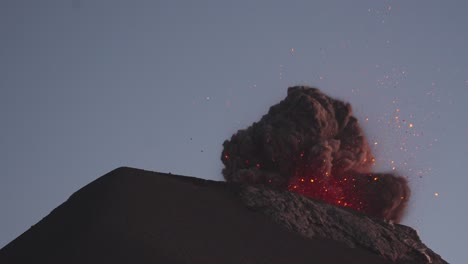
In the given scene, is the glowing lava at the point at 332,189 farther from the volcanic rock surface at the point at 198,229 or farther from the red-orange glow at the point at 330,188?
the volcanic rock surface at the point at 198,229

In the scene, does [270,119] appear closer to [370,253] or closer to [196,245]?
[370,253]

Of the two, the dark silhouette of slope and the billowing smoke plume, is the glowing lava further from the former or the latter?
the dark silhouette of slope

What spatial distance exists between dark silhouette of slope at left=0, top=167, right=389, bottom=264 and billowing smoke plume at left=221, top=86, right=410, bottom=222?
8.99 metres

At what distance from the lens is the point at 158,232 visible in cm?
919

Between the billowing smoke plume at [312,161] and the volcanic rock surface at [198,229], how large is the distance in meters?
7.16

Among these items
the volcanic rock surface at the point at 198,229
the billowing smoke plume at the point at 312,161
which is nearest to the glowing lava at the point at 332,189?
the billowing smoke plume at the point at 312,161

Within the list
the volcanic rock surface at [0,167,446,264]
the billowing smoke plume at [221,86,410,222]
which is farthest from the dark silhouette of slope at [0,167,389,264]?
the billowing smoke plume at [221,86,410,222]

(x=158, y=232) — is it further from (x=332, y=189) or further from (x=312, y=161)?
(x=332, y=189)

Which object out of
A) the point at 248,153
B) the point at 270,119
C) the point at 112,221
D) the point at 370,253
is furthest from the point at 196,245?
the point at 270,119

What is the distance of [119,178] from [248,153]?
11.4 metres

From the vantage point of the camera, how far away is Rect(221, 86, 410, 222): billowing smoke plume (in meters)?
20.4

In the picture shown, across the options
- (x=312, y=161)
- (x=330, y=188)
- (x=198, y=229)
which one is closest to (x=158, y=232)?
(x=198, y=229)

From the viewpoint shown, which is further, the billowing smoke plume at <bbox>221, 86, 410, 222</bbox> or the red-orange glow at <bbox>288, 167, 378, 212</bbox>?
the billowing smoke plume at <bbox>221, 86, 410, 222</bbox>

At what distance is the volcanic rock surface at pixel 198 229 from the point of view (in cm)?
869
